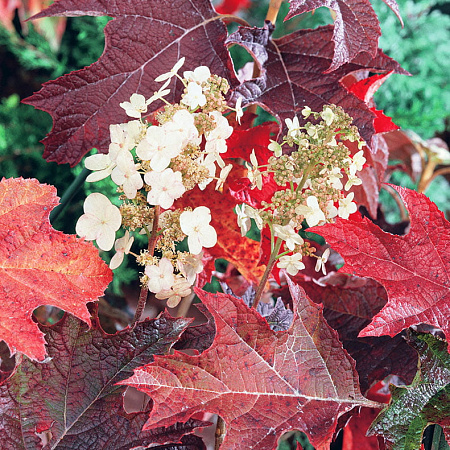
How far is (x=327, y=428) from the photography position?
13.4 inches

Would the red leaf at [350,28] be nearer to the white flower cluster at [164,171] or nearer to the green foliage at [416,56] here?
the white flower cluster at [164,171]

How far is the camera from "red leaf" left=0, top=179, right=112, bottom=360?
332 millimetres

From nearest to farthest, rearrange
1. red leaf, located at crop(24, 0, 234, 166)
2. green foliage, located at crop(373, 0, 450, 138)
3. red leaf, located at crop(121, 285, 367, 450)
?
red leaf, located at crop(121, 285, 367, 450) < red leaf, located at crop(24, 0, 234, 166) < green foliage, located at crop(373, 0, 450, 138)

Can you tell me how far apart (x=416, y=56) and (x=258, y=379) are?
110 cm

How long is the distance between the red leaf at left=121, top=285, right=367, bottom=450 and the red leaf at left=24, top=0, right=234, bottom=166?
0.21 m

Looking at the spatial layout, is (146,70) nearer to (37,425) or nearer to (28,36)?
(37,425)

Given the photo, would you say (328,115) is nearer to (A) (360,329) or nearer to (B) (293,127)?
(B) (293,127)

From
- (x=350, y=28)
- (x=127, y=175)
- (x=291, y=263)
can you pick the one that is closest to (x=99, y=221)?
(x=127, y=175)

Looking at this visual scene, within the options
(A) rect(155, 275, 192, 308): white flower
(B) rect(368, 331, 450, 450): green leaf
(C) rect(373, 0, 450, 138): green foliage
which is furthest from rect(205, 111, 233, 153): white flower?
(C) rect(373, 0, 450, 138): green foliage

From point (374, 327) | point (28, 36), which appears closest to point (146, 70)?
point (374, 327)

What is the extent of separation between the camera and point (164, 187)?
0.34 m

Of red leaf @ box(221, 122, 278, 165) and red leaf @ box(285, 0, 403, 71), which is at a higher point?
red leaf @ box(285, 0, 403, 71)

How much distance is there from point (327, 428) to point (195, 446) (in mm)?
104

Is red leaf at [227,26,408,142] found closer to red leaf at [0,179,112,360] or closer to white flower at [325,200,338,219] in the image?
white flower at [325,200,338,219]
